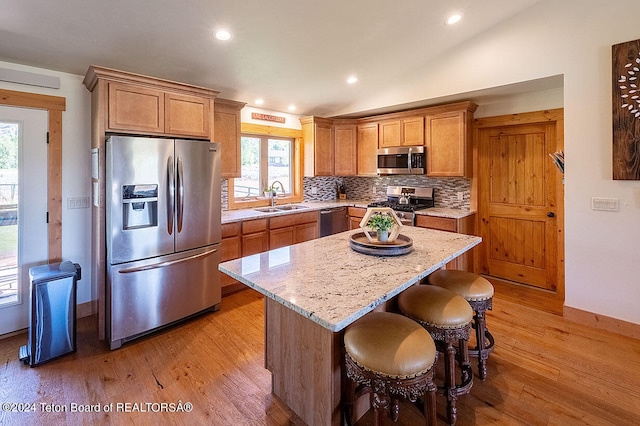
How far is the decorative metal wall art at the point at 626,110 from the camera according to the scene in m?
2.59

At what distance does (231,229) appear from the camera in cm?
364

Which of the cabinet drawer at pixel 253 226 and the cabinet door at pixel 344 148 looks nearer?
the cabinet drawer at pixel 253 226

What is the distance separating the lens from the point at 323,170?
5.07m

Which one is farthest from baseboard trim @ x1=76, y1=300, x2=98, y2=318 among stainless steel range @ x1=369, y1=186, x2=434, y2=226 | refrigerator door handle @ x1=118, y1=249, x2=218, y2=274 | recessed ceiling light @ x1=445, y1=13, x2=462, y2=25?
recessed ceiling light @ x1=445, y1=13, x2=462, y2=25

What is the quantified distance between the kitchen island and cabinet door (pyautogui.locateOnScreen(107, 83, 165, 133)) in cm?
171

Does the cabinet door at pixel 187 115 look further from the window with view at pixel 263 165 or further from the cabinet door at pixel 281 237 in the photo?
the cabinet door at pixel 281 237

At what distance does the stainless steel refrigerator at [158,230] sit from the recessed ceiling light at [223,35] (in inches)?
36.8

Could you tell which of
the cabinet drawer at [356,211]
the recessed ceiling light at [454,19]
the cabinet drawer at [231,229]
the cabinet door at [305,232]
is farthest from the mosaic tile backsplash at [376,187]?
the recessed ceiling light at [454,19]

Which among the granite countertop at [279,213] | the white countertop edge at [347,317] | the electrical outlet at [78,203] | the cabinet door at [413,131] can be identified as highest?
the cabinet door at [413,131]

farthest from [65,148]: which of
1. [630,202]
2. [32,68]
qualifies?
[630,202]

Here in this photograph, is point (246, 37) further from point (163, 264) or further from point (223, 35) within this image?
point (163, 264)

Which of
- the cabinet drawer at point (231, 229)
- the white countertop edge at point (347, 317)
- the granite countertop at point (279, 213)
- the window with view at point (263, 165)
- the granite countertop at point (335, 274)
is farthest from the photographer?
the window with view at point (263, 165)

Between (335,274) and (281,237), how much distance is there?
2.56 meters

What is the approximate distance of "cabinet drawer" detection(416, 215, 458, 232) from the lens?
3.91m
